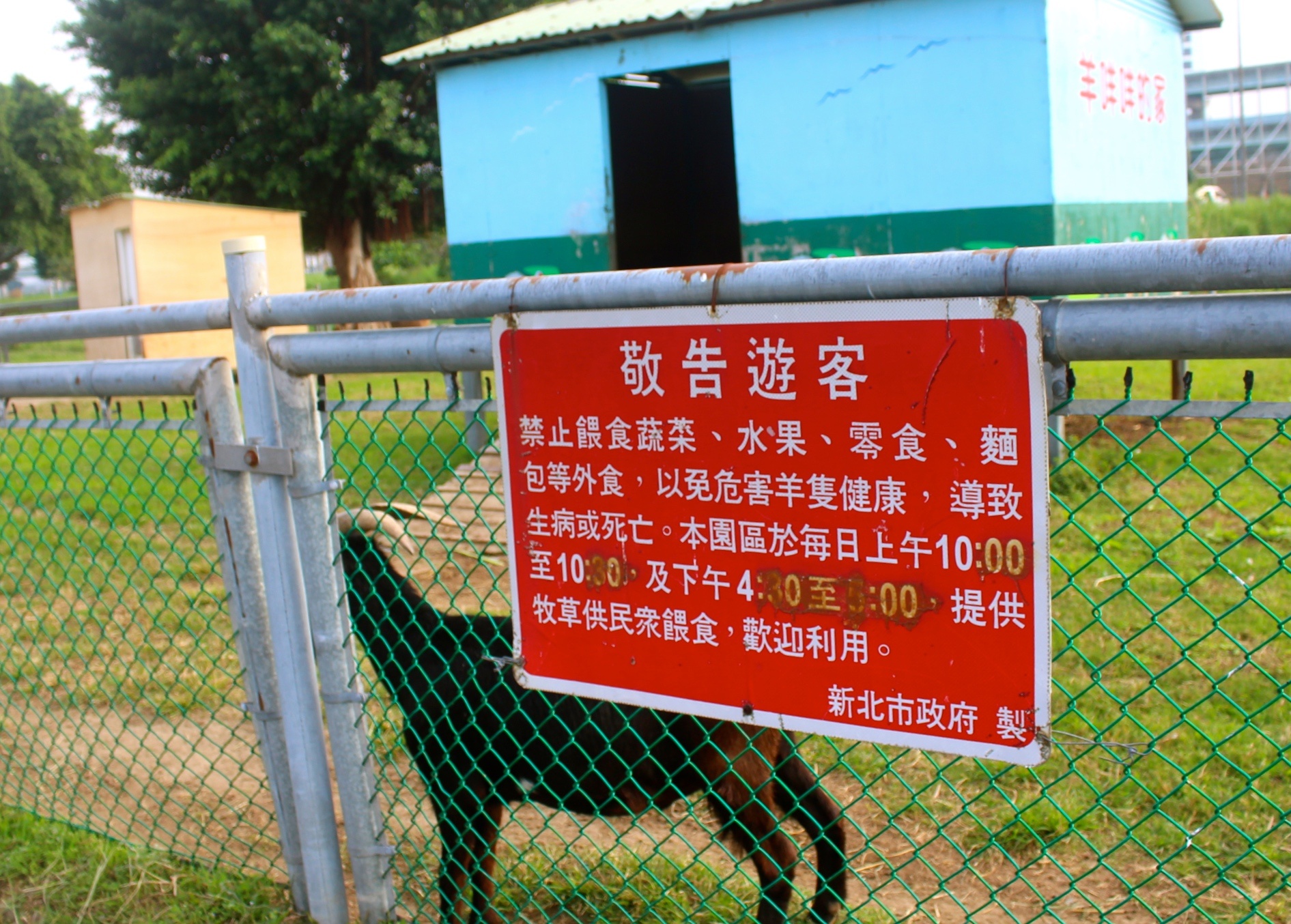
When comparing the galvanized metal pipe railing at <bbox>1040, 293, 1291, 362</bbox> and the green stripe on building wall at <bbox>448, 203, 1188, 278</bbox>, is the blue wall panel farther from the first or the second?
the galvanized metal pipe railing at <bbox>1040, 293, 1291, 362</bbox>

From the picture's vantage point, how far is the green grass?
2746 millimetres

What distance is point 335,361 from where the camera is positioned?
2137 mm

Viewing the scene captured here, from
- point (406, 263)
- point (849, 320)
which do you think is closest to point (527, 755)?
point (849, 320)

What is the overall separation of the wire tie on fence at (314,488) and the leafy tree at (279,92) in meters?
16.8

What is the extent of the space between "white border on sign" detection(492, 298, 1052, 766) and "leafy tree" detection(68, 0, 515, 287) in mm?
17261

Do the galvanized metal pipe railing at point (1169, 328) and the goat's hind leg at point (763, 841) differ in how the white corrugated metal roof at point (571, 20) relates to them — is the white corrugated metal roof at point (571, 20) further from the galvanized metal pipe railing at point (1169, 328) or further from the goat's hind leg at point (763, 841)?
the galvanized metal pipe railing at point (1169, 328)

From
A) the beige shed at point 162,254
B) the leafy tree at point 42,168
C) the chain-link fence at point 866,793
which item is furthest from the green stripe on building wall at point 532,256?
the leafy tree at point 42,168

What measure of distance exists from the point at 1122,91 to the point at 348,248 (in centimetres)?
1523

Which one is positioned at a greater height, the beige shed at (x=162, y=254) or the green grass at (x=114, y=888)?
the beige shed at (x=162, y=254)

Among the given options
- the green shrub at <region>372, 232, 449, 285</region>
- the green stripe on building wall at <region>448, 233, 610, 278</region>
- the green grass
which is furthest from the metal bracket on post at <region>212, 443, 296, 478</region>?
the green shrub at <region>372, 232, 449, 285</region>

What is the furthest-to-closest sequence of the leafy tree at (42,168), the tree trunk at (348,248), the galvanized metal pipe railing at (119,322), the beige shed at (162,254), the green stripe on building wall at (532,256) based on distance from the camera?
the leafy tree at (42,168), the tree trunk at (348,248), the beige shed at (162,254), the green stripe on building wall at (532,256), the galvanized metal pipe railing at (119,322)

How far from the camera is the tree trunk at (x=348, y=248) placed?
20281 mm

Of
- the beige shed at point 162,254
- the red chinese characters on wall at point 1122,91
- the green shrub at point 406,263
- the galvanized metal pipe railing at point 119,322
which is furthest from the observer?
the green shrub at point 406,263

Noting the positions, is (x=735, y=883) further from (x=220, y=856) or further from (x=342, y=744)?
(x=220, y=856)
